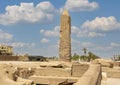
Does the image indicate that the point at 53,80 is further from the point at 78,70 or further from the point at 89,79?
the point at 89,79

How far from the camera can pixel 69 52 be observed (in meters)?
29.0

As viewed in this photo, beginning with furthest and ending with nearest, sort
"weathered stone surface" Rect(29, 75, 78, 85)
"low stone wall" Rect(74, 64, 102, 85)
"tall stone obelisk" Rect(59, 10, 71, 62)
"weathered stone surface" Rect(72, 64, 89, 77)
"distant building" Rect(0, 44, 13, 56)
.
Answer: "distant building" Rect(0, 44, 13, 56), "tall stone obelisk" Rect(59, 10, 71, 62), "weathered stone surface" Rect(72, 64, 89, 77), "weathered stone surface" Rect(29, 75, 78, 85), "low stone wall" Rect(74, 64, 102, 85)

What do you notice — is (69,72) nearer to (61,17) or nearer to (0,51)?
(61,17)

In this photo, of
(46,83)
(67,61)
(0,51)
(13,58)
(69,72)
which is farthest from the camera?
(0,51)

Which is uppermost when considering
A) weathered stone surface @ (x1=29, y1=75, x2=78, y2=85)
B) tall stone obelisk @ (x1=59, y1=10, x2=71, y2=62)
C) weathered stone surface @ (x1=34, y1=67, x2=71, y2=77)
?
tall stone obelisk @ (x1=59, y1=10, x2=71, y2=62)

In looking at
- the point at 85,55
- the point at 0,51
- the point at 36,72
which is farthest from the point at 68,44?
the point at 85,55

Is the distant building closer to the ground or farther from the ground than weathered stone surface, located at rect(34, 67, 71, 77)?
farther from the ground

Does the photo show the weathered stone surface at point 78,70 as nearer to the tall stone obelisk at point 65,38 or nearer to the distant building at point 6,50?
the tall stone obelisk at point 65,38

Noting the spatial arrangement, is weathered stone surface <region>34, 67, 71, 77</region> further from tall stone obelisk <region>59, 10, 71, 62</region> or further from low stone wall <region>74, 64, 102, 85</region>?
low stone wall <region>74, 64, 102, 85</region>

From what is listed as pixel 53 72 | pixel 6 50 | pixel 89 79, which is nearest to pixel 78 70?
pixel 53 72

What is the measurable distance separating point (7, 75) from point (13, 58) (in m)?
38.5

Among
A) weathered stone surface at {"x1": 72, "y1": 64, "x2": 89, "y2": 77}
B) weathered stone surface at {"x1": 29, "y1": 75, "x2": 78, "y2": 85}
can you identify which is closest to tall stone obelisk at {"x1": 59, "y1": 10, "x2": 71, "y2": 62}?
weathered stone surface at {"x1": 72, "y1": 64, "x2": 89, "y2": 77}

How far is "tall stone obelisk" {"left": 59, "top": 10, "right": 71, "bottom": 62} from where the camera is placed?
94.8ft

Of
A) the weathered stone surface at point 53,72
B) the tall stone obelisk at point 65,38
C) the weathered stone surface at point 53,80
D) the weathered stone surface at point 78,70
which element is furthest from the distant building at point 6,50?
the weathered stone surface at point 53,80
